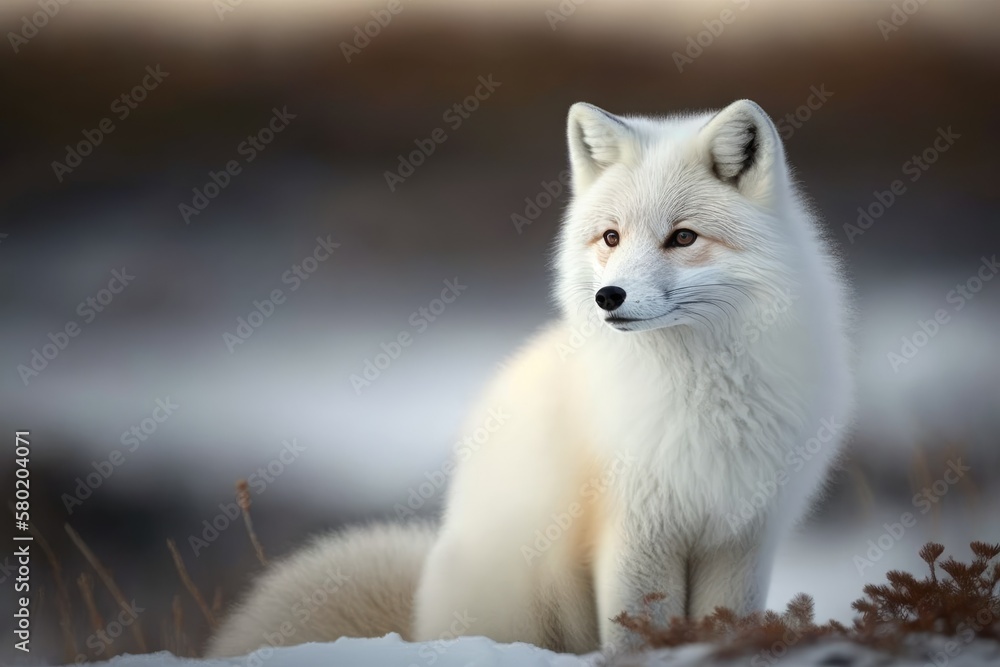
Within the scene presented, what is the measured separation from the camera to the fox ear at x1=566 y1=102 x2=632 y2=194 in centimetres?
276

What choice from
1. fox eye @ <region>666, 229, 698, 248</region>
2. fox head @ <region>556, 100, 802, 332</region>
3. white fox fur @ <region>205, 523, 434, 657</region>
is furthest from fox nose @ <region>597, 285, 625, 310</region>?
white fox fur @ <region>205, 523, 434, 657</region>

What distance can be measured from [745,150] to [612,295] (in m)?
0.69

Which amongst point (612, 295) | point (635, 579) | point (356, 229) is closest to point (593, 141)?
point (612, 295)

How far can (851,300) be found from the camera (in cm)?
307

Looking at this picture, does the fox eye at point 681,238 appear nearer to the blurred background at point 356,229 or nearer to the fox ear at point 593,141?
the fox ear at point 593,141

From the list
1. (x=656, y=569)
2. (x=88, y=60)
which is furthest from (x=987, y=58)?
(x=88, y=60)

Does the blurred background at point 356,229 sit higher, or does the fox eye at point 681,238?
the blurred background at point 356,229

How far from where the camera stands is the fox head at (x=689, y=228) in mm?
2449

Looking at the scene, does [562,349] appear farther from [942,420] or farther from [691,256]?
[942,420]

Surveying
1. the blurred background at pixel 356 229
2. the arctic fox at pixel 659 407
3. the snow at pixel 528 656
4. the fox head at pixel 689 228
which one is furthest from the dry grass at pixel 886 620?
the blurred background at pixel 356 229

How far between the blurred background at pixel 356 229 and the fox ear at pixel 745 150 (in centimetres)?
262

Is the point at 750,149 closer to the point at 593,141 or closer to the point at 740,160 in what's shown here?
the point at 740,160

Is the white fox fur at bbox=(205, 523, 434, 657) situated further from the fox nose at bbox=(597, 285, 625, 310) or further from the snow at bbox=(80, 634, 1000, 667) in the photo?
the fox nose at bbox=(597, 285, 625, 310)

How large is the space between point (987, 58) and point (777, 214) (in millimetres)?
3624
